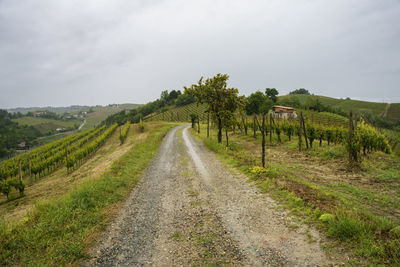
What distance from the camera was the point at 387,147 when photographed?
14.0 meters

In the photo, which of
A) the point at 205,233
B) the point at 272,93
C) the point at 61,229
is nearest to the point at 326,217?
the point at 205,233

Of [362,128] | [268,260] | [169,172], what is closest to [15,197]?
[169,172]

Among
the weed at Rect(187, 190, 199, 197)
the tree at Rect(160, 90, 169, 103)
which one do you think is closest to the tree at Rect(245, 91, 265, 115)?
the weed at Rect(187, 190, 199, 197)

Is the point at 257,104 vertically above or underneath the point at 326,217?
above

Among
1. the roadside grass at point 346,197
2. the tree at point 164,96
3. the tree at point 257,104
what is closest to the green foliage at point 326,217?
the roadside grass at point 346,197

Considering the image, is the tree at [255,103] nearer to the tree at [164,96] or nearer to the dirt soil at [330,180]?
the dirt soil at [330,180]

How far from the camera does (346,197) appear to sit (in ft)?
24.6

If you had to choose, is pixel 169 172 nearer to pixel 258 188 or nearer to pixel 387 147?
pixel 258 188

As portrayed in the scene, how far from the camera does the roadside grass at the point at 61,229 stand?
493 centimetres

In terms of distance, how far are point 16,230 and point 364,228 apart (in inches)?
397

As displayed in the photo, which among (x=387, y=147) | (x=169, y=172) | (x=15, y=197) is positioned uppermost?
(x=387, y=147)

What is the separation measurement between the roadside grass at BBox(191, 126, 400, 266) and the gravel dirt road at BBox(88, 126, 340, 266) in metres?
0.67

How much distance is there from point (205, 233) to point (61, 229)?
4556mm

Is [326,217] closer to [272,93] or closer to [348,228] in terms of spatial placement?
[348,228]
